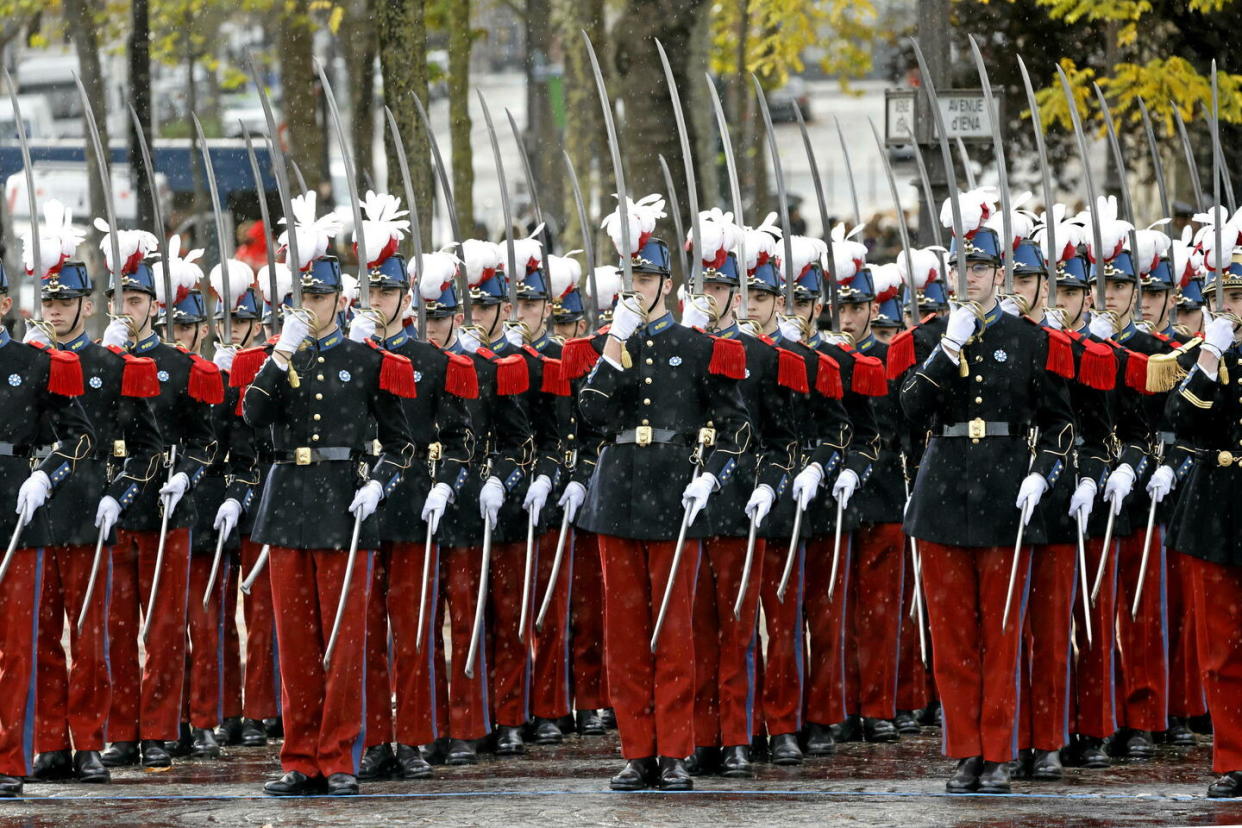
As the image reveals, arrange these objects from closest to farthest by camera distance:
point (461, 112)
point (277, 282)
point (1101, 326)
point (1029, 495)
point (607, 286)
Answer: point (1029, 495), point (1101, 326), point (277, 282), point (607, 286), point (461, 112)

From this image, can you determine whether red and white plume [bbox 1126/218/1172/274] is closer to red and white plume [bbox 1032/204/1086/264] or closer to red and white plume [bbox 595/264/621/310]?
red and white plume [bbox 1032/204/1086/264]

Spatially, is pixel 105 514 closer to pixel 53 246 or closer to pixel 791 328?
pixel 53 246

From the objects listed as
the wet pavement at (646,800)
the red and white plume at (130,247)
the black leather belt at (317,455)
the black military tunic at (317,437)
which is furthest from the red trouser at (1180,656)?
the red and white plume at (130,247)

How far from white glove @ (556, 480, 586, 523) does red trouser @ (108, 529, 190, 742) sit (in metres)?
1.66

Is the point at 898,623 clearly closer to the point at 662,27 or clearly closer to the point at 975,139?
the point at 975,139

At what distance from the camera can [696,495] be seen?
9.62m

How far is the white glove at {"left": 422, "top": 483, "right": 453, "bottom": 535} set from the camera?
1041 cm

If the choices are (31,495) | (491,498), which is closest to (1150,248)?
(491,498)

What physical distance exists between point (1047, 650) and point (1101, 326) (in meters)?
1.73

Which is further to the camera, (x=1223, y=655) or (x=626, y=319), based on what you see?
(x=626, y=319)

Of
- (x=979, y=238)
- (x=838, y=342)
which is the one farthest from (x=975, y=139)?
(x=979, y=238)

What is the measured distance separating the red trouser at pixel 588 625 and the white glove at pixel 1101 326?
2502 mm

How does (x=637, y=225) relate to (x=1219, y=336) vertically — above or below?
above

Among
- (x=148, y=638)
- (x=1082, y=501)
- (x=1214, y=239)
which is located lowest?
(x=148, y=638)
